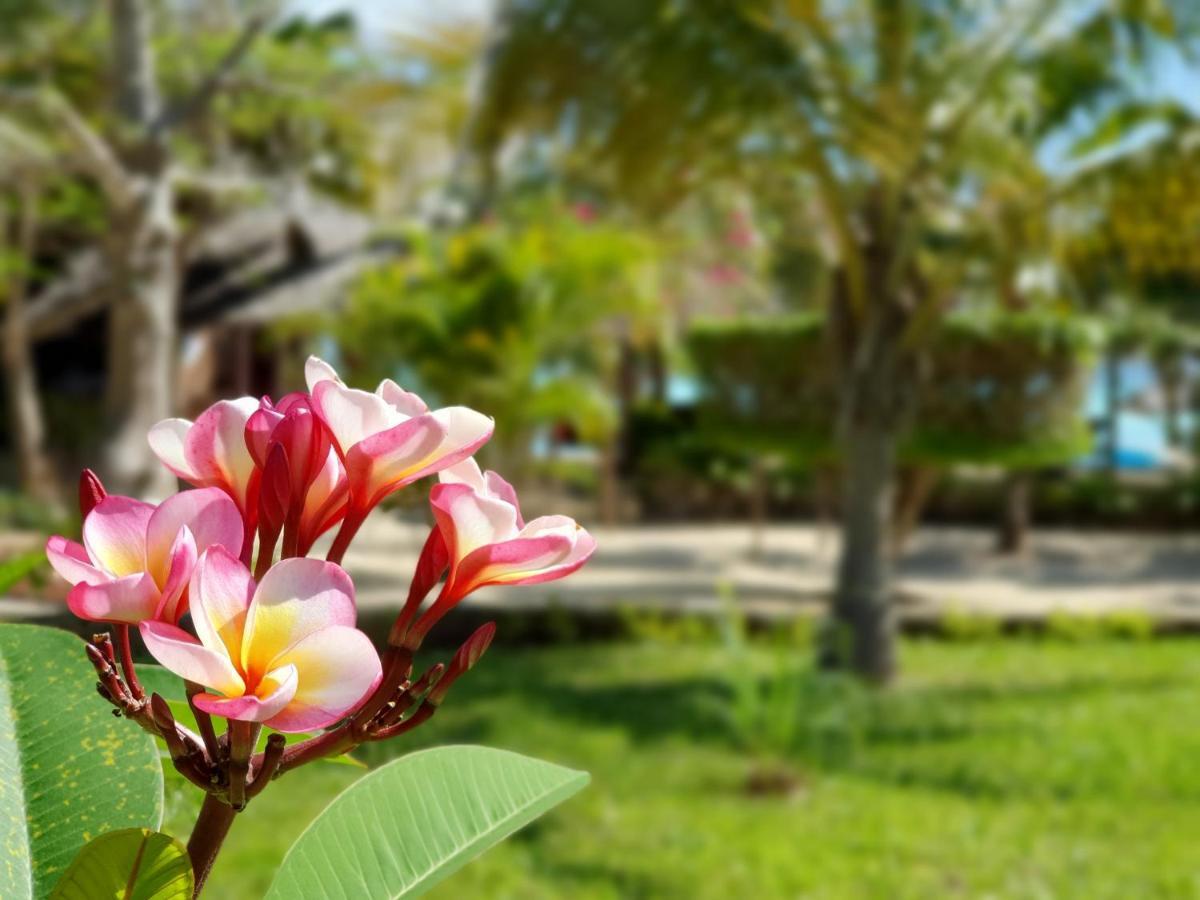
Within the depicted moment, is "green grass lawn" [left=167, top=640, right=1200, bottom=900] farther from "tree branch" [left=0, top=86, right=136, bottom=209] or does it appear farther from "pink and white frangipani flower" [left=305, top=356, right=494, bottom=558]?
"tree branch" [left=0, top=86, right=136, bottom=209]

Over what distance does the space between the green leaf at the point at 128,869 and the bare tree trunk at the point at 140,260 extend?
589 centimetres

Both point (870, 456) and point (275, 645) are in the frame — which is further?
point (870, 456)

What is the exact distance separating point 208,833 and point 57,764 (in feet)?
0.26

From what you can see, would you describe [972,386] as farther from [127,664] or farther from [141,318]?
[127,664]

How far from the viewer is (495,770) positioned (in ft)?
1.62

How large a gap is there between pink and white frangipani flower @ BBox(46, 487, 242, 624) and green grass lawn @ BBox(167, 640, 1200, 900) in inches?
54.8

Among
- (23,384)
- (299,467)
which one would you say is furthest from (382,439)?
(23,384)

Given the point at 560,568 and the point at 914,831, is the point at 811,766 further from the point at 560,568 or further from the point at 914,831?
the point at 560,568

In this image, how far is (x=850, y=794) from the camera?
4.33 m

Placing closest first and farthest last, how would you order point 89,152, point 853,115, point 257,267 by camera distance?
1. point 853,115
2. point 89,152
3. point 257,267

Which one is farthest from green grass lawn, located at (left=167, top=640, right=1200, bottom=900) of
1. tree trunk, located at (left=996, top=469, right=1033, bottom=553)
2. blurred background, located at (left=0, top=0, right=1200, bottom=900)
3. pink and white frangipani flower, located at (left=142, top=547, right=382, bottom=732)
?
tree trunk, located at (left=996, top=469, right=1033, bottom=553)

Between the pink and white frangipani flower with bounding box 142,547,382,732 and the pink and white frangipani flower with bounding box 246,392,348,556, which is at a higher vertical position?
the pink and white frangipani flower with bounding box 246,392,348,556

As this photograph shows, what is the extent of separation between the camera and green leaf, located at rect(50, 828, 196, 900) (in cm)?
39

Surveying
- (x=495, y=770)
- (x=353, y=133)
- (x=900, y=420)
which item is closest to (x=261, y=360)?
(x=353, y=133)
